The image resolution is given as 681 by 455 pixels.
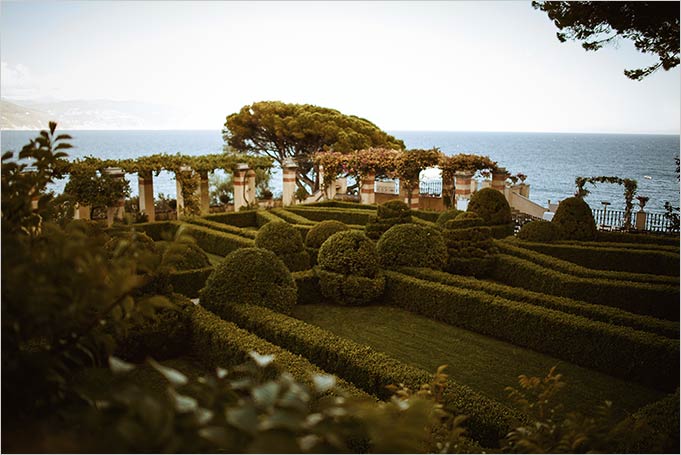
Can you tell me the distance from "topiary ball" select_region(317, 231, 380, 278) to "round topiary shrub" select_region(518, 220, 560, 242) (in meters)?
5.10

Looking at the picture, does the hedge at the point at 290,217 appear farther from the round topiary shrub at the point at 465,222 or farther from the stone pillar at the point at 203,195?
the round topiary shrub at the point at 465,222

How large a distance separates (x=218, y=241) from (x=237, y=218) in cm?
429

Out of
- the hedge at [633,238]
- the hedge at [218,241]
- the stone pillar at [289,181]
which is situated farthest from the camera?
the stone pillar at [289,181]

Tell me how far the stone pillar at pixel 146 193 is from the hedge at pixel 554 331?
39.4 feet

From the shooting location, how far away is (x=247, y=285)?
834 centimetres

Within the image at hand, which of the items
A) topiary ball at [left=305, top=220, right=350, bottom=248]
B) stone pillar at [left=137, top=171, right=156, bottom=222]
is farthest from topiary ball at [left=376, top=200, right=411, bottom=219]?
stone pillar at [left=137, top=171, right=156, bottom=222]

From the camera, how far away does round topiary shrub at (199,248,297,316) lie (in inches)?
326

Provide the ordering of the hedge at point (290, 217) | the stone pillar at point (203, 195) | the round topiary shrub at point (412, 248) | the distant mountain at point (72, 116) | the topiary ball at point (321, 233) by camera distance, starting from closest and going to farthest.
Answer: the distant mountain at point (72, 116) < the round topiary shrub at point (412, 248) < the topiary ball at point (321, 233) < the hedge at point (290, 217) < the stone pillar at point (203, 195)

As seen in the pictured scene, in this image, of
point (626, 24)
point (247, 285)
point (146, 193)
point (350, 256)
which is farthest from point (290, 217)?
point (626, 24)

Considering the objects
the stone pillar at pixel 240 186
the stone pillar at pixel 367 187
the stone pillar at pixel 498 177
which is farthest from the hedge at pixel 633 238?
the stone pillar at pixel 240 186

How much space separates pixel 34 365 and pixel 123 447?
0.57m

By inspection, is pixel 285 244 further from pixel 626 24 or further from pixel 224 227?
pixel 626 24

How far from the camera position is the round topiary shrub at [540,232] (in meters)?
13.5

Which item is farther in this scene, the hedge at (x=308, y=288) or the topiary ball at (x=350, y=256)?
the hedge at (x=308, y=288)
